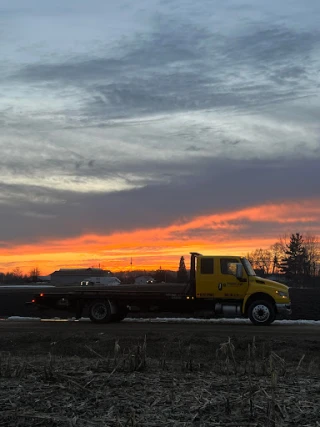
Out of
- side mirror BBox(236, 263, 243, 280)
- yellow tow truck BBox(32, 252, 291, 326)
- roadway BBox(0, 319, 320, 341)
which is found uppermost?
side mirror BBox(236, 263, 243, 280)

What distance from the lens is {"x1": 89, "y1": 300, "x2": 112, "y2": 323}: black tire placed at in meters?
22.0

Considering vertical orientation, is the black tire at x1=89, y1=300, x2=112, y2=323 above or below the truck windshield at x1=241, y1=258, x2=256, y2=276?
below

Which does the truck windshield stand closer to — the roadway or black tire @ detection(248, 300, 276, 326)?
black tire @ detection(248, 300, 276, 326)

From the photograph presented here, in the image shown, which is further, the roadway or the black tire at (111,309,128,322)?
the black tire at (111,309,128,322)

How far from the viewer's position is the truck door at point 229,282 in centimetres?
2097

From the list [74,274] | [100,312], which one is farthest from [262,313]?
[74,274]

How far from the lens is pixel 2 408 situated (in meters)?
5.01

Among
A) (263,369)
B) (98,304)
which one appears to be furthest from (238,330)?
(263,369)

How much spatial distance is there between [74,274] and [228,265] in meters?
103

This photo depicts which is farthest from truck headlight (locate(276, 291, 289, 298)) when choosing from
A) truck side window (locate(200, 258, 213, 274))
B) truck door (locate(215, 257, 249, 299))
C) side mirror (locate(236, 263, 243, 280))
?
truck side window (locate(200, 258, 213, 274))

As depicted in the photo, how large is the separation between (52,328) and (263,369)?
1402 centimetres

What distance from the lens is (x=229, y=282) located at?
69.1 ft

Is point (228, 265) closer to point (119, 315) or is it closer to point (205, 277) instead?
point (205, 277)

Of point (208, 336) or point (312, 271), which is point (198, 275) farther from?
point (312, 271)
